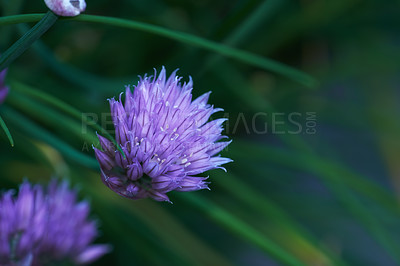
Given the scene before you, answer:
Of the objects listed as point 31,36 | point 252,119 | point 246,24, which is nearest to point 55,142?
point 31,36

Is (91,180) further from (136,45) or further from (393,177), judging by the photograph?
(393,177)

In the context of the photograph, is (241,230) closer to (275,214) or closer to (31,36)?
(275,214)

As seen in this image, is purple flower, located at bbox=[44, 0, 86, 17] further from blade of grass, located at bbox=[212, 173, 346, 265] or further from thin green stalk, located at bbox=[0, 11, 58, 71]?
blade of grass, located at bbox=[212, 173, 346, 265]

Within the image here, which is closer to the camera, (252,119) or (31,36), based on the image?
(31,36)

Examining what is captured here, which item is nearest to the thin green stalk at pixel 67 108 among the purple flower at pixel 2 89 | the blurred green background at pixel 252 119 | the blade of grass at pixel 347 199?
the purple flower at pixel 2 89

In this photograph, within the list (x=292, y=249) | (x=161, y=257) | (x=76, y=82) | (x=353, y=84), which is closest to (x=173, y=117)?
(x=76, y=82)

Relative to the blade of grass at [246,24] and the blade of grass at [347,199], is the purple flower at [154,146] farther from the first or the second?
the blade of grass at [347,199]

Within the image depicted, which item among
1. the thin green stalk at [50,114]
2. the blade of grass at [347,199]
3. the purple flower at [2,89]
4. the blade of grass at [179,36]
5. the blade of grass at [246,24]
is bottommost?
the purple flower at [2,89]
